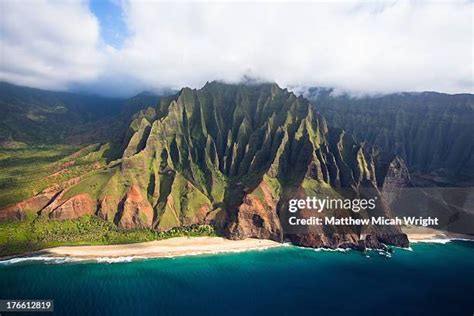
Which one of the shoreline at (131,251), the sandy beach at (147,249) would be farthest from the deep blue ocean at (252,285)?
the sandy beach at (147,249)

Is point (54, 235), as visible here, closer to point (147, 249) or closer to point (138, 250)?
point (138, 250)

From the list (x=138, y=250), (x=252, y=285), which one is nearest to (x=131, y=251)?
(x=138, y=250)

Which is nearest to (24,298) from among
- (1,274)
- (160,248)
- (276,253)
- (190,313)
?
(1,274)

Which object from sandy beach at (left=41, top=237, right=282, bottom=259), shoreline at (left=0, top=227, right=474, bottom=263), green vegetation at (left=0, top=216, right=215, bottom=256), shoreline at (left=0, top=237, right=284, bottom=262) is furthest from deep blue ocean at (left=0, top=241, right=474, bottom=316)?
green vegetation at (left=0, top=216, right=215, bottom=256)

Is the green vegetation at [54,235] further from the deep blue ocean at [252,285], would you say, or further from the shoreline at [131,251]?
the deep blue ocean at [252,285]

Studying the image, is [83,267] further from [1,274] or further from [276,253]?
[276,253]
